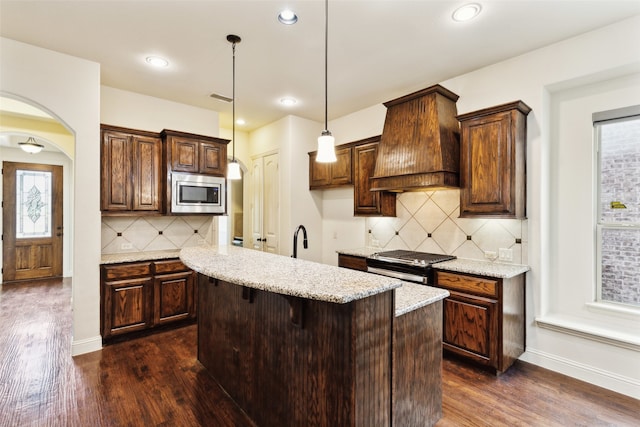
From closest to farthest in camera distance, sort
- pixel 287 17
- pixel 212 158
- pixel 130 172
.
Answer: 1. pixel 287 17
2. pixel 130 172
3. pixel 212 158

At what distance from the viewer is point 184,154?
3.73 meters

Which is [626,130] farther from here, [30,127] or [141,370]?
[30,127]

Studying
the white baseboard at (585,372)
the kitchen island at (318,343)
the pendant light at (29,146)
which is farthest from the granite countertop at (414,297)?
the pendant light at (29,146)

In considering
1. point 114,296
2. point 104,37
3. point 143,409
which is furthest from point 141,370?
point 104,37

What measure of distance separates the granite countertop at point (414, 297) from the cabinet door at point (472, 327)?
99cm

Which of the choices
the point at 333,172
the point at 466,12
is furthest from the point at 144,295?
the point at 466,12

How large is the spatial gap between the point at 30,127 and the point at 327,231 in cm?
467

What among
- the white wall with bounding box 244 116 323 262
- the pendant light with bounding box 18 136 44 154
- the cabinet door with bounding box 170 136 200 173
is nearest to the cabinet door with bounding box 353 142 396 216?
the white wall with bounding box 244 116 323 262

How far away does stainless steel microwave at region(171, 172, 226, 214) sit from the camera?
3.65 meters

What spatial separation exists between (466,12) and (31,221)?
7878mm

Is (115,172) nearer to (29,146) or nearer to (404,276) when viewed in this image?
(29,146)

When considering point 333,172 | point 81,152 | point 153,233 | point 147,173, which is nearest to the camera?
point 81,152

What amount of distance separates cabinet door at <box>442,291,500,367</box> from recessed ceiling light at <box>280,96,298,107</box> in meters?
2.95

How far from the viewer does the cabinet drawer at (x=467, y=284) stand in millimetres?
2512
